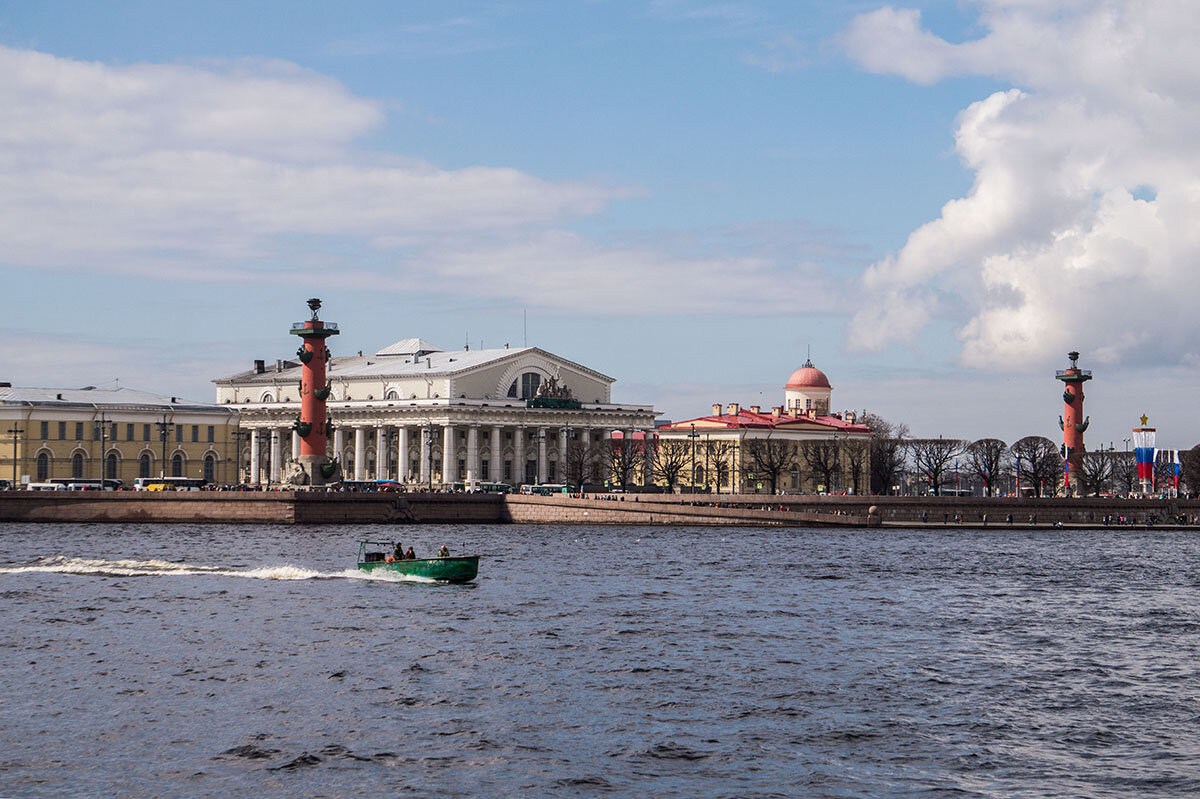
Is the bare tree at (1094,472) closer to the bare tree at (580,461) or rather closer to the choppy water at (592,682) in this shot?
the bare tree at (580,461)

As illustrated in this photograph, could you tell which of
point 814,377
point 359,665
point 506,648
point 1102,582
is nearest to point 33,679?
point 359,665

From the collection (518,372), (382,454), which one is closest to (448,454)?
(382,454)

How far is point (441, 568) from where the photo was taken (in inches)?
1759

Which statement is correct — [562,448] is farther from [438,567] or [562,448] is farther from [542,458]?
[438,567]

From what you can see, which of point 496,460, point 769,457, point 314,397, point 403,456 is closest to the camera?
point 314,397

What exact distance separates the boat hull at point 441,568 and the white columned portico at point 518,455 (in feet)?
226

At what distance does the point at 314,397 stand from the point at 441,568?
1637 inches

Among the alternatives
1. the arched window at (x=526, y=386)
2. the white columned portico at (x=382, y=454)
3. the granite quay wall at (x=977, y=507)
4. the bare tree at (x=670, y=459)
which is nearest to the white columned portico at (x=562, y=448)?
the arched window at (x=526, y=386)

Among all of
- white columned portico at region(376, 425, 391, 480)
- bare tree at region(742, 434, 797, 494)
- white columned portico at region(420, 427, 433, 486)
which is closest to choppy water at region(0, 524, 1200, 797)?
bare tree at region(742, 434, 797, 494)

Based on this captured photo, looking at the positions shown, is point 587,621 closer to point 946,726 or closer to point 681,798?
point 946,726

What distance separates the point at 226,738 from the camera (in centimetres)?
2331

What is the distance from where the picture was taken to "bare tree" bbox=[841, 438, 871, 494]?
358 feet

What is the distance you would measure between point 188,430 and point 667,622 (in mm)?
84149

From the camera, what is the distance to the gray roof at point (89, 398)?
108312 mm
